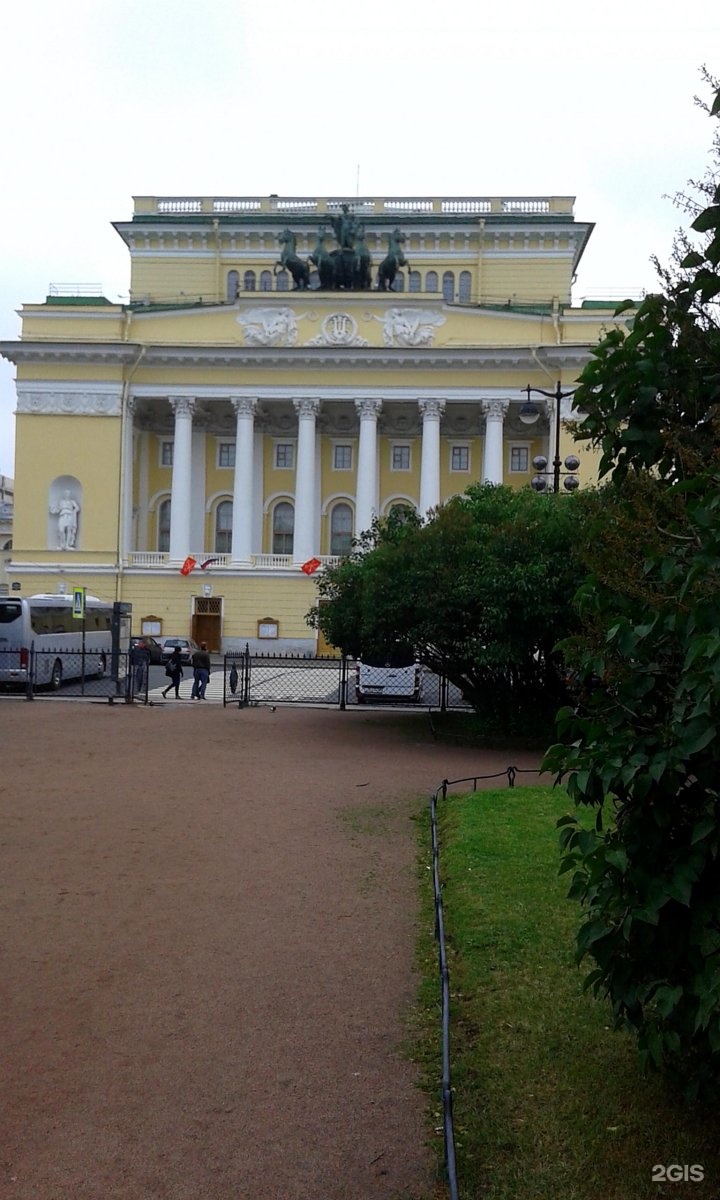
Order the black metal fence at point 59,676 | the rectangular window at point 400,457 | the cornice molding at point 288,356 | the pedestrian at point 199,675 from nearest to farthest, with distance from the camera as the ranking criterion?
the black metal fence at point 59,676, the pedestrian at point 199,675, the cornice molding at point 288,356, the rectangular window at point 400,457

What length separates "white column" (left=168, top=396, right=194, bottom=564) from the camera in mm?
47094

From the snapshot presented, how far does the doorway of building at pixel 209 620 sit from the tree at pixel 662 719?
42982 millimetres

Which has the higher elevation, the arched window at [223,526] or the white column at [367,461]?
the white column at [367,461]

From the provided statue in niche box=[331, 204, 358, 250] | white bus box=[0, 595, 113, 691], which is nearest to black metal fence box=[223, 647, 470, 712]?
white bus box=[0, 595, 113, 691]

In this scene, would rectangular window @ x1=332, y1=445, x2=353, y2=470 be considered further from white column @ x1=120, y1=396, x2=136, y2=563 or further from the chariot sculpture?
white column @ x1=120, y1=396, x2=136, y2=563

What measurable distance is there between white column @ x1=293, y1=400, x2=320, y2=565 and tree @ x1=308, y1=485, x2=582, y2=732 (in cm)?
2782

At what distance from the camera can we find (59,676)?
28188 millimetres

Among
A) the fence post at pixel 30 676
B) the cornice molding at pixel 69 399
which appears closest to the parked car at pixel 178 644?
the cornice molding at pixel 69 399

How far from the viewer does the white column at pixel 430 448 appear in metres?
47.1

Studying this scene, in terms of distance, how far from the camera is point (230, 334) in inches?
1847

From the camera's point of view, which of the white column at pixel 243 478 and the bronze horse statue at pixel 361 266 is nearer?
the bronze horse statue at pixel 361 266

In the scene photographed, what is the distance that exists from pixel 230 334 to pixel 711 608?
4603 cm

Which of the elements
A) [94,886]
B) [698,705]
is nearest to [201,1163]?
[698,705]

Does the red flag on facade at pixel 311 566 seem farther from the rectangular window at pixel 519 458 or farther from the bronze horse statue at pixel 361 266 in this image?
the bronze horse statue at pixel 361 266
